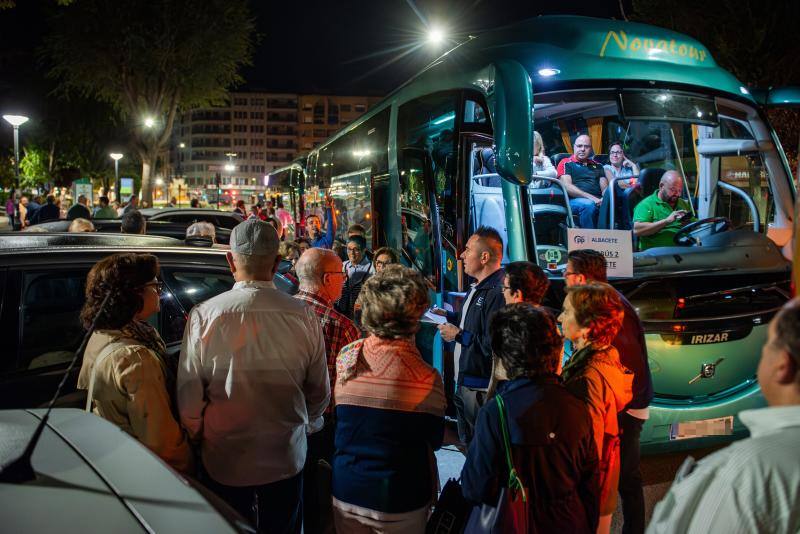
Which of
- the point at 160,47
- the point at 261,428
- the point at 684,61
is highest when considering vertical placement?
the point at 160,47

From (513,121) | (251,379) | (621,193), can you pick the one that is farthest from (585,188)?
(251,379)

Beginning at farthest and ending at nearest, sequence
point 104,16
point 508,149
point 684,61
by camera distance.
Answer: point 104,16, point 684,61, point 508,149

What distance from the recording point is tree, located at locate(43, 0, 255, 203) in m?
26.8

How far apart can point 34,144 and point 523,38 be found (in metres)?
42.8

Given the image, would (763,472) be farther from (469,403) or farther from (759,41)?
(759,41)

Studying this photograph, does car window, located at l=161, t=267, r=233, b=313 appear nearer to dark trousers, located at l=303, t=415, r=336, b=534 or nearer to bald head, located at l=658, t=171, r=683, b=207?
dark trousers, located at l=303, t=415, r=336, b=534

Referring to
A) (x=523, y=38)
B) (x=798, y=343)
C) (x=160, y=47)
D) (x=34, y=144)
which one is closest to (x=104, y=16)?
(x=160, y=47)

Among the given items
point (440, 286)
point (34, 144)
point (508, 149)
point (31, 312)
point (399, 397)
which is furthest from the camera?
point (34, 144)

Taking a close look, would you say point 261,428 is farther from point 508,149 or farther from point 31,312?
point 508,149

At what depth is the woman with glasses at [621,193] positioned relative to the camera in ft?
18.2

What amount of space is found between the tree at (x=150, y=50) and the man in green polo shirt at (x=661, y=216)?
2676cm

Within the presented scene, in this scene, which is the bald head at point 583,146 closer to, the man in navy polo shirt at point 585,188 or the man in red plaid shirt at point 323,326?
the man in navy polo shirt at point 585,188

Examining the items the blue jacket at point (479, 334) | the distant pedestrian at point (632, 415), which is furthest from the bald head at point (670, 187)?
the distant pedestrian at point (632, 415)

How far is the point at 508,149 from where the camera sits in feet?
15.1
